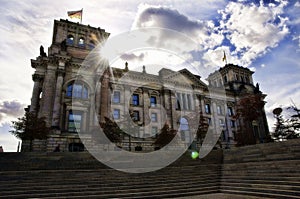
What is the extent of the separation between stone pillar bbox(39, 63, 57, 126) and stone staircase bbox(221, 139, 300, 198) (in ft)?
79.8

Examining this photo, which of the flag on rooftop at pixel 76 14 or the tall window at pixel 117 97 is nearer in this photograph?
the flag on rooftop at pixel 76 14

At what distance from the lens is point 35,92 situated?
30656 millimetres

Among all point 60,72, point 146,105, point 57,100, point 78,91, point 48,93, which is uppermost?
point 60,72

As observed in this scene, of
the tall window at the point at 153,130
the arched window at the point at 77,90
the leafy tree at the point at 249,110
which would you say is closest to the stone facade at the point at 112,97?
the arched window at the point at 77,90

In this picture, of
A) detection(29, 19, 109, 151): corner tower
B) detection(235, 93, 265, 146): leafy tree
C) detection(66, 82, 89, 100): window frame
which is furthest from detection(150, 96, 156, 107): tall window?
detection(235, 93, 265, 146): leafy tree

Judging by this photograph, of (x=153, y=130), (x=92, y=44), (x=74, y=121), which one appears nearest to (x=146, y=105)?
(x=153, y=130)

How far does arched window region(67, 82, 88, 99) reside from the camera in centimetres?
3159

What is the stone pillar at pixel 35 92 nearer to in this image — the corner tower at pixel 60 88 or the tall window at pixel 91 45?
the corner tower at pixel 60 88

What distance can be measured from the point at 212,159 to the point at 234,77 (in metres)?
39.7

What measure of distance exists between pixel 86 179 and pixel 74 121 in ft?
61.9

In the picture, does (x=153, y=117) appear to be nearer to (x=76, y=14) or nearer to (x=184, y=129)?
(x=184, y=129)

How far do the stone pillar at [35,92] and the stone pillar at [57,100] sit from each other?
11.4ft

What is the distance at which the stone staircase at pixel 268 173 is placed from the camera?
1082 centimetres

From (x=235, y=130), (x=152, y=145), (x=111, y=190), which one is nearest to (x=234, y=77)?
(x=235, y=130)
